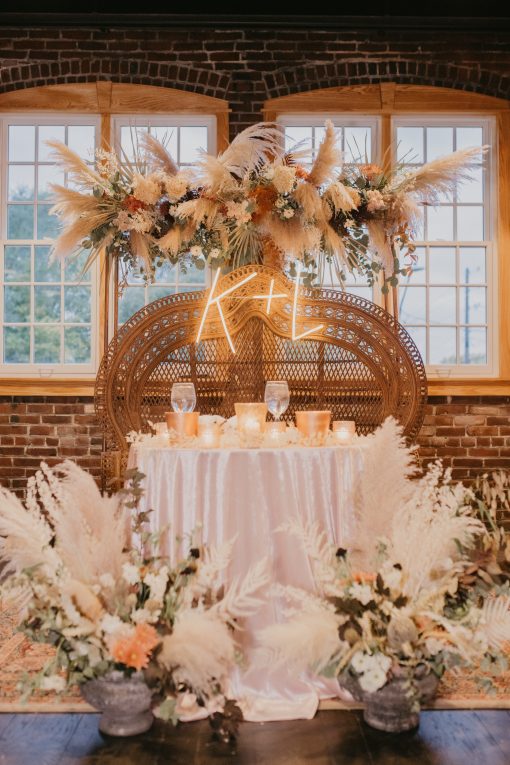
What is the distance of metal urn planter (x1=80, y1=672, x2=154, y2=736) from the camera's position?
2.44 meters

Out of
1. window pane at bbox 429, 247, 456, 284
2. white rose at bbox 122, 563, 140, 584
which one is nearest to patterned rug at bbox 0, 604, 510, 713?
white rose at bbox 122, 563, 140, 584

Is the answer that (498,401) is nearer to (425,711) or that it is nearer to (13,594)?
(425,711)

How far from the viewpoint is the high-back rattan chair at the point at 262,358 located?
179 inches

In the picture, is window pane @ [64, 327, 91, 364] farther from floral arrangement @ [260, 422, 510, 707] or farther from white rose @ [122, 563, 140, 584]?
floral arrangement @ [260, 422, 510, 707]

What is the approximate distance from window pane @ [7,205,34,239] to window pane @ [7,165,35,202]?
7cm

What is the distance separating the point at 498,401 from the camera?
559 centimetres

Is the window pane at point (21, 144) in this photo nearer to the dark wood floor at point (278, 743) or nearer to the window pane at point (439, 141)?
the window pane at point (439, 141)

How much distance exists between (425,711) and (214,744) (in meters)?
0.75

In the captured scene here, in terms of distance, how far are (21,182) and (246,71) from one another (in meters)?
1.83

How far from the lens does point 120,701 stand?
8.04 ft

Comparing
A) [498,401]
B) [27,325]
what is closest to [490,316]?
[498,401]

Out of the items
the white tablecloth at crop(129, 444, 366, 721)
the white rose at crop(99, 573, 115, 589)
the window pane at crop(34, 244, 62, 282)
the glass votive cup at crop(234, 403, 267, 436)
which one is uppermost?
the window pane at crop(34, 244, 62, 282)

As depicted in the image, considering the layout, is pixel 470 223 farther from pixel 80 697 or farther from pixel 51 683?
pixel 51 683

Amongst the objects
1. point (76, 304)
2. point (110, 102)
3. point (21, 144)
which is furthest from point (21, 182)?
point (76, 304)
